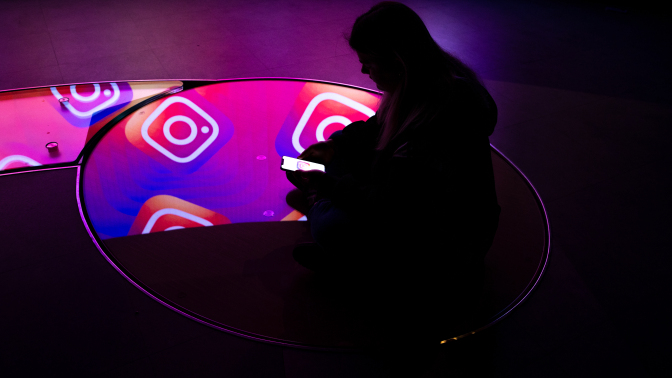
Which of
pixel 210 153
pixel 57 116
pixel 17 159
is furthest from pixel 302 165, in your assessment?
pixel 57 116

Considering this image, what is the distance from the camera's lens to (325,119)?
2.54m

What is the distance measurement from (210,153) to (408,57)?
4.55 feet

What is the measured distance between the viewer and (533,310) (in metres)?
1.57

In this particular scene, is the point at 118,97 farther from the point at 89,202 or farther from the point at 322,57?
the point at 322,57

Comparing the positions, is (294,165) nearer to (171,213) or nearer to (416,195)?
(416,195)

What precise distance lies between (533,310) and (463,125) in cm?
81

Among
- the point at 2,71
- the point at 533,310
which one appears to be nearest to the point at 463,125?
the point at 533,310

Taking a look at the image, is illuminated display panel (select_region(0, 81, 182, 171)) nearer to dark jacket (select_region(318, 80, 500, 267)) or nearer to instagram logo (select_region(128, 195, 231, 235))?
instagram logo (select_region(128, 195, 231, 235))

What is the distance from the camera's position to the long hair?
120cm

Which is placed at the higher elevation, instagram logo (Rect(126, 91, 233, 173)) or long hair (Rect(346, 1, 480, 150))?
long hair (Rect(346, 1, 480, 150))

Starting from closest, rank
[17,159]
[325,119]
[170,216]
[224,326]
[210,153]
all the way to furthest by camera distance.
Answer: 1. [224,326]
2. [170,216]
3. [17,159]
4. [210,153]
5. [325,119]

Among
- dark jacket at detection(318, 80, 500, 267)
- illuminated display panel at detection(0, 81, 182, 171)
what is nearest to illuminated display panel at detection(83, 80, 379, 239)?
illuminated display panel at detection(0, 81, 182, 171)

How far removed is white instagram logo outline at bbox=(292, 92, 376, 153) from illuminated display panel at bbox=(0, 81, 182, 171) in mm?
953

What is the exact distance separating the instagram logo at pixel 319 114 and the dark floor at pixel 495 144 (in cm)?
28
